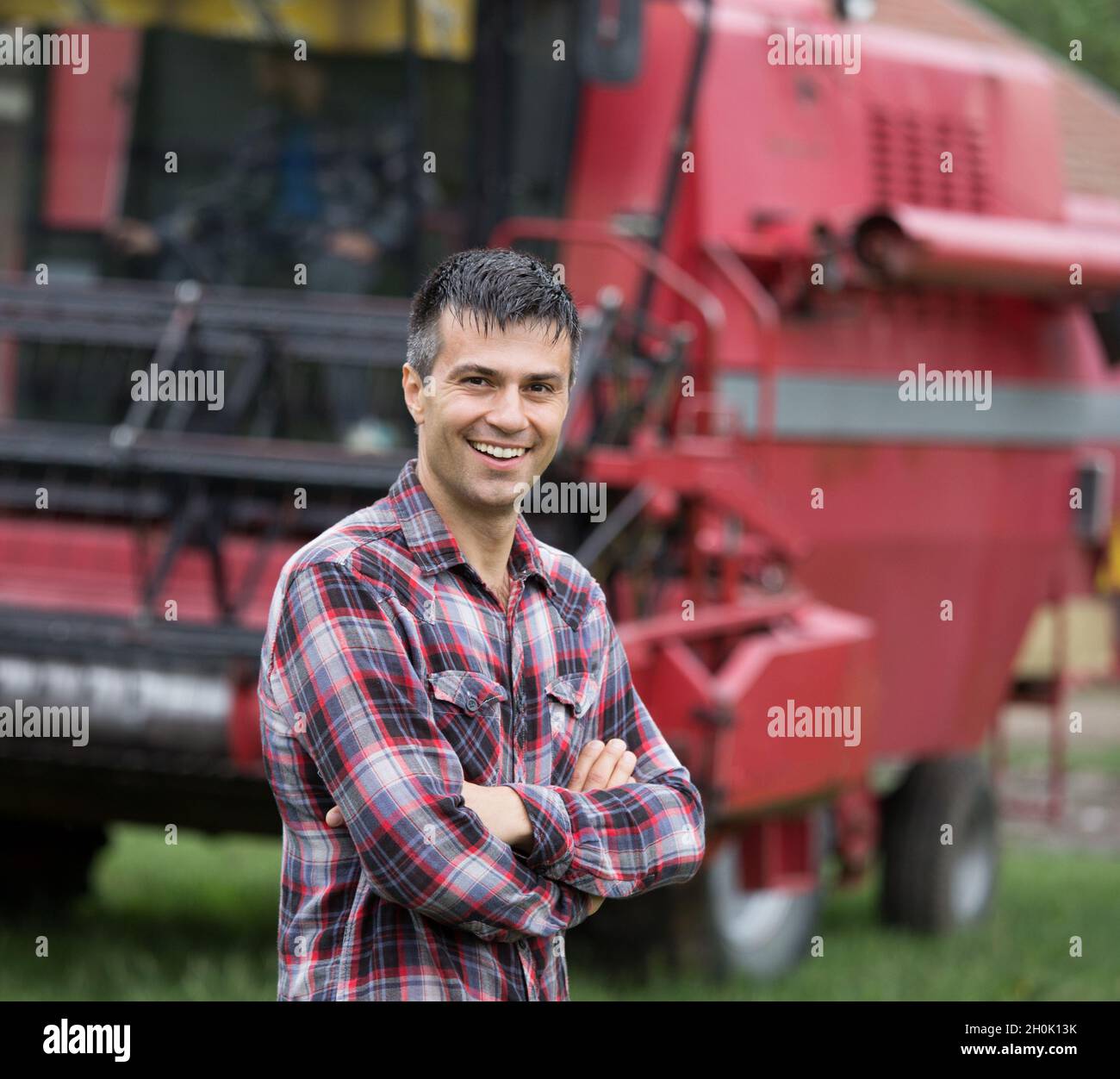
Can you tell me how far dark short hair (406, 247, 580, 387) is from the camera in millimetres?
2785

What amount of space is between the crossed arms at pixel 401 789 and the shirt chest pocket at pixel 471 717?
0.10 ft

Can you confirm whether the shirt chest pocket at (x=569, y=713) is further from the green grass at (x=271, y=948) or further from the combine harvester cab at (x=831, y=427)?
the combine harvester cab at (x=831, y=427)

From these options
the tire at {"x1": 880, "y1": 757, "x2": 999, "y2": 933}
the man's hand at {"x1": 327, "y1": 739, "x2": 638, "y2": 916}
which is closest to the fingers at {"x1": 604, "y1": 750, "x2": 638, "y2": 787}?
the man's hand at {"x1": 327, "y1": 739, "x2": 638, "y2": 916}

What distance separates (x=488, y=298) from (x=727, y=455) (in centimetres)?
485

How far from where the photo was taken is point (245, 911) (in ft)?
28.9

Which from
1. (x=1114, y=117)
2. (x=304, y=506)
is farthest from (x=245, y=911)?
(x=1114, y=117)

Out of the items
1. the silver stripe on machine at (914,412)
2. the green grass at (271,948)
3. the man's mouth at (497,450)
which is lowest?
the green grass at (271,948)

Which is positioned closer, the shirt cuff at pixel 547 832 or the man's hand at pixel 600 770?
the shirt cuff at pixel 547 832

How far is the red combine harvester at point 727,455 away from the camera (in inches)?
267

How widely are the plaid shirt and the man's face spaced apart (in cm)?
7

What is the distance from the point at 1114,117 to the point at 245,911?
1655 centimetres

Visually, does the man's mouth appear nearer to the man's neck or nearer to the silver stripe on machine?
the man's neck

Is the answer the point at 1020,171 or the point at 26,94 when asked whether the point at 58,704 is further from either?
the point at 1020,171

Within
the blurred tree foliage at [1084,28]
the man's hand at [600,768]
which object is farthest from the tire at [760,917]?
the blurred tree foliage at [1084,28]
